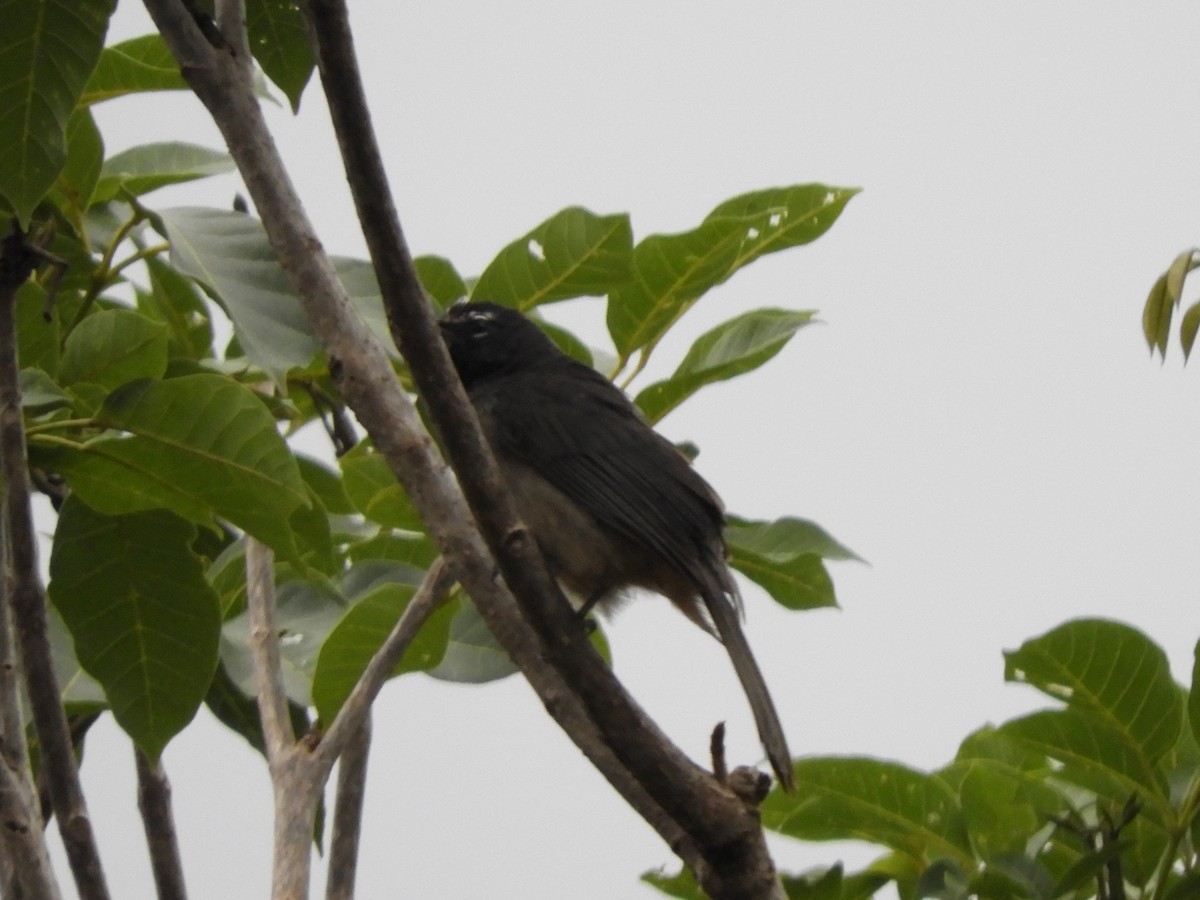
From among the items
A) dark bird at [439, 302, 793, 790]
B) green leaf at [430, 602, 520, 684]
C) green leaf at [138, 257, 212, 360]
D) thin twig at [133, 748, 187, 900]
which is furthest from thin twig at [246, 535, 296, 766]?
dark bird at [439, 302, 793, 790]

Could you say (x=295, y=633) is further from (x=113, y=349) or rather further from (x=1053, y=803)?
(x=1053, y=803)

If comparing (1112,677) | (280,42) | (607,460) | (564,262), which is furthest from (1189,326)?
(607,460)

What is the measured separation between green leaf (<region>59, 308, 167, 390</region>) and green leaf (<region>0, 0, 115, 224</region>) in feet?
1.54

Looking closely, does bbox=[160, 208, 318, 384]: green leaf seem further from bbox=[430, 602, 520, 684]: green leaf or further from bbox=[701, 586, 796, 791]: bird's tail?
bbox=[701, 586, 796, 791]: bird's tail

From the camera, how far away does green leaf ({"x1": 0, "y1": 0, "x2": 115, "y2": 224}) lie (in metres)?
2.39

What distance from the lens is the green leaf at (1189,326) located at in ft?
8.61

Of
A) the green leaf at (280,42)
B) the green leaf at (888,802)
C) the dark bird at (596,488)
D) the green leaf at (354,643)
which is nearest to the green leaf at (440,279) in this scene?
the dark bird at (596,488)

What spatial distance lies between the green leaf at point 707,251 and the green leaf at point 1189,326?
0.97 meters

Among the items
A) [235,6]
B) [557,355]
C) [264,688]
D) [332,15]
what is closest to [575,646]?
[264,688]

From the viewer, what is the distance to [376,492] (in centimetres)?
322

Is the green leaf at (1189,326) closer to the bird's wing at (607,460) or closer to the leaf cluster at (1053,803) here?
the leaf cluster at (1053,803)

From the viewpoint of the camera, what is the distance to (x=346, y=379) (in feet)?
7.77

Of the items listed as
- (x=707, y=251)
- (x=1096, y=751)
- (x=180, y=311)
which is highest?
(x=180, y=311)

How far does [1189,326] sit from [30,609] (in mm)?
2026
